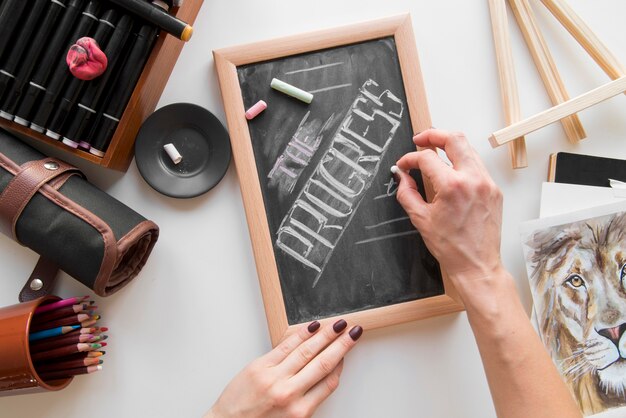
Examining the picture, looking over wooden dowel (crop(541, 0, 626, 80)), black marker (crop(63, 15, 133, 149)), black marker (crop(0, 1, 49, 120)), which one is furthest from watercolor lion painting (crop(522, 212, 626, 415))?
black marker (crop(0, 1, 49, 120))

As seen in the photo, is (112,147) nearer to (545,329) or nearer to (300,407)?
(300,407)

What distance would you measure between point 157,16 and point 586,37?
2.34ft

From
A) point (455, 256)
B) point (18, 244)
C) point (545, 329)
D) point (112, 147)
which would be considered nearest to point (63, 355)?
point (18, 244)

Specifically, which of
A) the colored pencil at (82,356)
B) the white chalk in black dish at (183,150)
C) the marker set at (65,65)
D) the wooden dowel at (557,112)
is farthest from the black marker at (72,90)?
the wooden dowel at (557,112)

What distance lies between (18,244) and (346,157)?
1.90 feet

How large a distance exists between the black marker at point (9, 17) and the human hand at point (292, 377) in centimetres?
60

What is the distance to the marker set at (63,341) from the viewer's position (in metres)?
0.81

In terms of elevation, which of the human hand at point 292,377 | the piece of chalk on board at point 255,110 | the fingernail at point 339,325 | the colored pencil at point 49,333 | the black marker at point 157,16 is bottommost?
the colored pencil at point 49,333

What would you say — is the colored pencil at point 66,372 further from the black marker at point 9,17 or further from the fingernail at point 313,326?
the black marker at point 9,17

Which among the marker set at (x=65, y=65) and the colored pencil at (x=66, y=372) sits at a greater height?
the marker set at (x=65, y=65)

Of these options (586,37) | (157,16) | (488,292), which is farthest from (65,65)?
(586,37)

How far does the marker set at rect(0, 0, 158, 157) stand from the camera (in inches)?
28.3

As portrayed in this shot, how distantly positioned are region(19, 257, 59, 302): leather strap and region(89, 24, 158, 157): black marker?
Answer: 230mm

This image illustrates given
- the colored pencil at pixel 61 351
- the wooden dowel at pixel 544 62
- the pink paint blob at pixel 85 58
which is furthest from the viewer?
the wooden dowel at pixel 544 62
